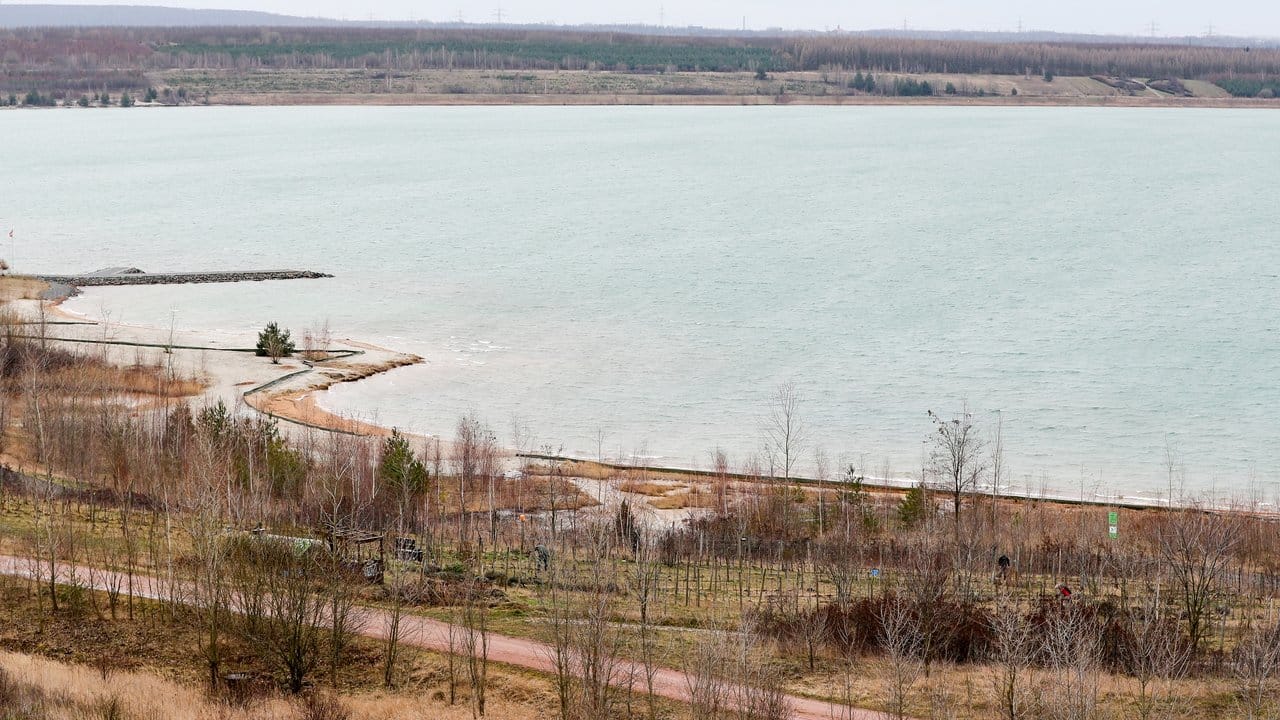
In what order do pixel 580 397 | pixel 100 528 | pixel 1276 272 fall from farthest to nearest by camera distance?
pixel 1276 272, pixel 580 397, pixel 100 528

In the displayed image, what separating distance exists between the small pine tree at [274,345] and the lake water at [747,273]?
A: 3627 mm

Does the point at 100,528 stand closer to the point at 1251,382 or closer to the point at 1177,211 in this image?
the point at 1251,382

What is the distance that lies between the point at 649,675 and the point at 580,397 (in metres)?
29.6

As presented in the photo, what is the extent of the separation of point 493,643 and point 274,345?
102 ft

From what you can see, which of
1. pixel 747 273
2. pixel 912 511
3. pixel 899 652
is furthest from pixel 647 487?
pixel 747 273

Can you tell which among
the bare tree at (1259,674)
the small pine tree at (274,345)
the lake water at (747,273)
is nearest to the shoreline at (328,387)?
the small pine tree at (274,345)

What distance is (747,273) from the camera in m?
75.8

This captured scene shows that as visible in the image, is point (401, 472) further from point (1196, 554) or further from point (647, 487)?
point (1196, 554)

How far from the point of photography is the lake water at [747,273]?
4825 cm

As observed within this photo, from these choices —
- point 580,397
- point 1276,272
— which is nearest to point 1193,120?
point 1276,272

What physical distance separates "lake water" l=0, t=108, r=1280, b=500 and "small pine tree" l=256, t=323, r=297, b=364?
3627 millimetres

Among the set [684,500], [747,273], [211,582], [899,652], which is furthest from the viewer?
[747,273]

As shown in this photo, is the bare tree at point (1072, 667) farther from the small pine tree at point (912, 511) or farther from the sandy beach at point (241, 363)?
the sandy beach at point (241, 363)

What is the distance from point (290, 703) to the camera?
22984 mm
